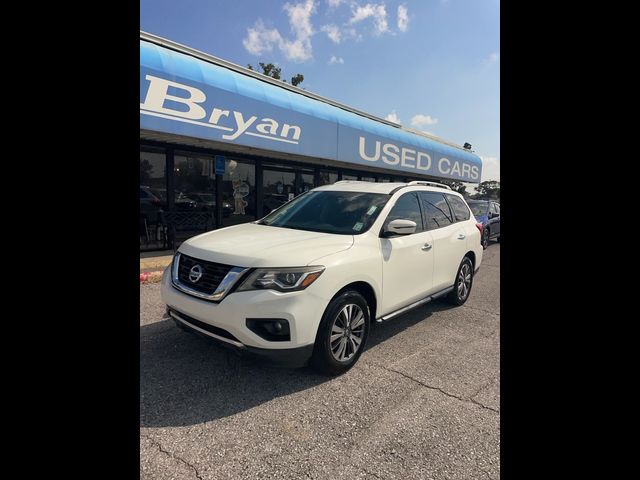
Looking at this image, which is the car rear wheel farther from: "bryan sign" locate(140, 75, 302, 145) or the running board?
the running board

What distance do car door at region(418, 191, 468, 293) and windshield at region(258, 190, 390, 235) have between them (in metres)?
0.93

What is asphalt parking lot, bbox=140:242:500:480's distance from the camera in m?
2.20

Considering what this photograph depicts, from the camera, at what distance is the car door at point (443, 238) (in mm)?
4613

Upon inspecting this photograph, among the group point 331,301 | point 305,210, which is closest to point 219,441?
point 331,301

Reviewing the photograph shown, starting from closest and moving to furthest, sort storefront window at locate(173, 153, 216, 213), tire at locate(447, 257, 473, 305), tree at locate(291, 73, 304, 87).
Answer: tire at locate(447, 257, 473, 305), storefront window at locate(173, 153, 216, 213), tree at locate(291, 73, 304, 87)

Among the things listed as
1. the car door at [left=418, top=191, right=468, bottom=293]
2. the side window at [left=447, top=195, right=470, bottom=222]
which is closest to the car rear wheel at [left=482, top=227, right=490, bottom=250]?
the side window at [left=447, top=195, right=470, bottom=222]

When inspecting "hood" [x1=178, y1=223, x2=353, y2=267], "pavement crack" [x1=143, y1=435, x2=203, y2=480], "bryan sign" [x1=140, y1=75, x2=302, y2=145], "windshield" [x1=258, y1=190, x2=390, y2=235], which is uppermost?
"bryan sign" [x1=140, y1=75, x2=302, y2=145]

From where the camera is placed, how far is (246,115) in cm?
919

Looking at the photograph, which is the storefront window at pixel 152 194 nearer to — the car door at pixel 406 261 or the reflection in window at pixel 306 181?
the reflection in window at pixel 306 181

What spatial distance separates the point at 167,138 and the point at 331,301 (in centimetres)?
772

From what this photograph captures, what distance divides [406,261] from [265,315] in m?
1.84

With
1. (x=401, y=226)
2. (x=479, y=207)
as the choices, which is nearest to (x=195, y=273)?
(x=401, y=226)

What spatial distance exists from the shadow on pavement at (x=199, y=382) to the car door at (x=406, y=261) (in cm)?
70
